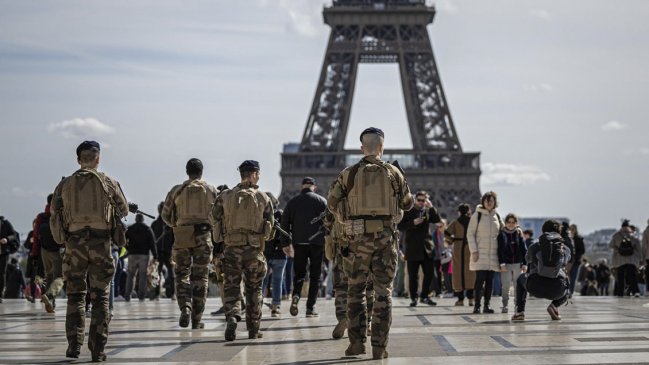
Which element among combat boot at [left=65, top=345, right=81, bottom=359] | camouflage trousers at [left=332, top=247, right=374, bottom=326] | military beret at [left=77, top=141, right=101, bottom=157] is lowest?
combat boot at [left=65, top=345, right=81, bottom=359]

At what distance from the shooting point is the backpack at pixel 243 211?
42.7 ft

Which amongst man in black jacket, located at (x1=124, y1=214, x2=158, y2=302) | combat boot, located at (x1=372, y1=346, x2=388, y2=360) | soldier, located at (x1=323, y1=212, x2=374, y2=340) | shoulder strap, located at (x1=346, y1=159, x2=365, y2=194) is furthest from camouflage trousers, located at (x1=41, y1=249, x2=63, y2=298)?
combat boot, located at (x1=372, y1=346, x2=388, y2=360)

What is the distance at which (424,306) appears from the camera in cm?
2070

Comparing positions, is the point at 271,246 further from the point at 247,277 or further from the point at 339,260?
the point at 339,260

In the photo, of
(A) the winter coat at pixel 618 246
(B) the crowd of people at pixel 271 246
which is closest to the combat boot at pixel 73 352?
(B) the crowd of people at pixel 271 246

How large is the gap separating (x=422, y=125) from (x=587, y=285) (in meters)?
45.1

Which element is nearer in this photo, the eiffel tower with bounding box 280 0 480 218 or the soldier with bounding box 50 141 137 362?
the soldier with bounding box 50 141 137 362

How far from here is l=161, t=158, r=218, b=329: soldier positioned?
14430mm

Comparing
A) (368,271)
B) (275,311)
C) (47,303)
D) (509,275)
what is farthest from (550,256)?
(47,303)

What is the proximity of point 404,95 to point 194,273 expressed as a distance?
227 ft

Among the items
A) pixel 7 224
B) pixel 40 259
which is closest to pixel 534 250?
pixel 40 259

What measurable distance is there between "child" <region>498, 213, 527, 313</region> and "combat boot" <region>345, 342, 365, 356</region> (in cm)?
723

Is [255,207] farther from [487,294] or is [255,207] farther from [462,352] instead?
[487,294]

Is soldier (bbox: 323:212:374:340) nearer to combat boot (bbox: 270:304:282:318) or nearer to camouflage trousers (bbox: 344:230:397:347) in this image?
camouflage trousers (bbox: 344:230:397:347)
